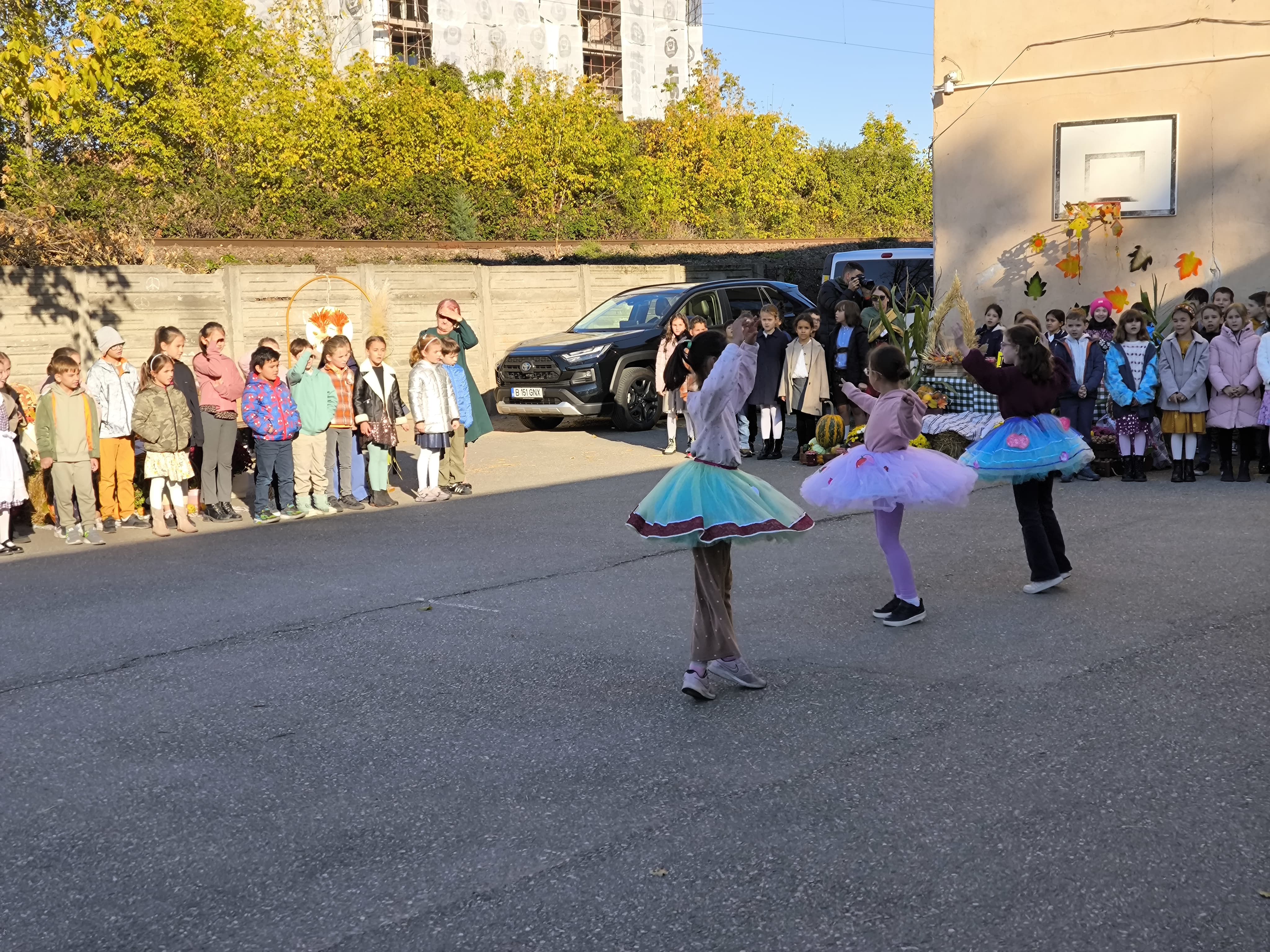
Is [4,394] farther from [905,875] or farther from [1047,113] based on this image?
[1047,113]

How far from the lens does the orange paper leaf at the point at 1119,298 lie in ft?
49.4

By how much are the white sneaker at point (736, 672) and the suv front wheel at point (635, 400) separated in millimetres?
11799

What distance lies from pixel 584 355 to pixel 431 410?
508cm

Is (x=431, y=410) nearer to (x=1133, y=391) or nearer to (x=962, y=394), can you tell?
(x=962, y=394)

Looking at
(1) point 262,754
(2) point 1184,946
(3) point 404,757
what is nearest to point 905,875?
(2) point 1184,946

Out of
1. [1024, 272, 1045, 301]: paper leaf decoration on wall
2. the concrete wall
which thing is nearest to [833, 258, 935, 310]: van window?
the concrete wall

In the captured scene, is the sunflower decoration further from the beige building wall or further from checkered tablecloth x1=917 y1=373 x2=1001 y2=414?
the beige building wall

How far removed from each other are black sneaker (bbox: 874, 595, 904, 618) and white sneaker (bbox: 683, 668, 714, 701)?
5.47 feet

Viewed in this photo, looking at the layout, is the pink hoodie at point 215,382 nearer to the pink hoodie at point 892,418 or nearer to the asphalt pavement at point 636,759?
the asphalt pavement at point 636,759

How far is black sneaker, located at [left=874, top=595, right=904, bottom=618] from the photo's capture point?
24.5 feet

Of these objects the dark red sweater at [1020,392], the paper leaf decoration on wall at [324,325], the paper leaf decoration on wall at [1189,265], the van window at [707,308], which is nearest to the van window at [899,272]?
the van window at [707,308]

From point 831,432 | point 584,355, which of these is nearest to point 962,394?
point 831,432

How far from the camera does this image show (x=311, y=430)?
1234cm

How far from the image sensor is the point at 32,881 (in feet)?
14.3
